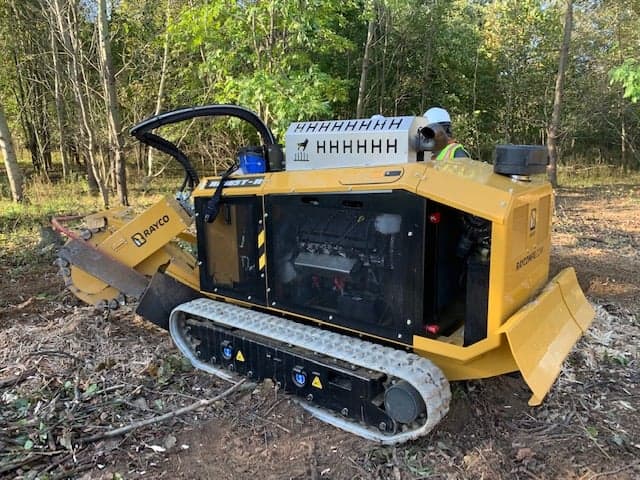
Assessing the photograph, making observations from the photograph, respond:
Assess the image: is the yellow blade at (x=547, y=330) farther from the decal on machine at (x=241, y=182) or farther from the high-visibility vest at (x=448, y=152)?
the decal on machine at (x=241, y=182)

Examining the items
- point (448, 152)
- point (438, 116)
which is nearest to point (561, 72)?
point (438, 116)

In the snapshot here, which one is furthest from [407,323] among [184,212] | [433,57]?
[433,57]

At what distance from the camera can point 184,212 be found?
4.39 meters

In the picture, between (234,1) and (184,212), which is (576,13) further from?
(184,212)

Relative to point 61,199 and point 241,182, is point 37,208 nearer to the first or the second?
point 61,199

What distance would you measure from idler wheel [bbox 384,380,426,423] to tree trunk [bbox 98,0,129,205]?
30.0 ft

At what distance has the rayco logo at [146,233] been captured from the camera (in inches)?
173

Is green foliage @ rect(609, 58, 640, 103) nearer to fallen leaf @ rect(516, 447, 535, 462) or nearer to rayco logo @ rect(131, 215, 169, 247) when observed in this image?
fallen leaf @ rect(516, 447, 535, 462)

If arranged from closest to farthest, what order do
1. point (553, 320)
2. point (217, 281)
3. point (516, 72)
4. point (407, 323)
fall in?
point (407, 323)
point (553, 320)
point (217, 281)
point (516, 72)

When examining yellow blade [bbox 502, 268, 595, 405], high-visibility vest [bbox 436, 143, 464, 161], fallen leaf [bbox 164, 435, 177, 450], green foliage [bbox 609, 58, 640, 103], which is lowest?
fallen leaf [bbox 164, 435, 177, 450]

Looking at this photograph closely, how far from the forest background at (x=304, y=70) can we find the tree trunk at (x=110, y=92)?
0.03 m

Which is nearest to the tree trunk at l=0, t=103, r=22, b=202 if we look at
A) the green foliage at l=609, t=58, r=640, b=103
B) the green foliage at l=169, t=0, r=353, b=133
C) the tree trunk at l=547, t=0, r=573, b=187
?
the green foliage at l=169, t=0, r=353, b=133

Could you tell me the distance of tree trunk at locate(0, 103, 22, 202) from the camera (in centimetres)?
1124

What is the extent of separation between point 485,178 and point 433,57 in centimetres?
1564
